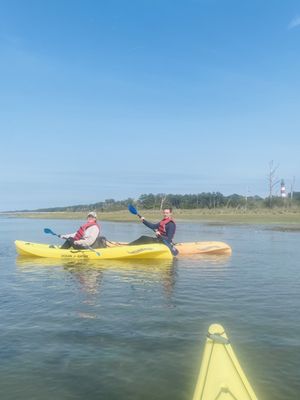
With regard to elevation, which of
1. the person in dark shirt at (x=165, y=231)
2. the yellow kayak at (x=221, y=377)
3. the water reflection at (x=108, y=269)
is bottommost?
the water reflection at (x=108, y=269)

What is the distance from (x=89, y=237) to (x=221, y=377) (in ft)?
37.6

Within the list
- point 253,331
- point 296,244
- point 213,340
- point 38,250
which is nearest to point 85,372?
point 213,340

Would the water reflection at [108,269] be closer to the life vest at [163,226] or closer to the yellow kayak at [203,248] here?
the life vest at [163,226]

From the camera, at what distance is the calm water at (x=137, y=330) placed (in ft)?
16.7

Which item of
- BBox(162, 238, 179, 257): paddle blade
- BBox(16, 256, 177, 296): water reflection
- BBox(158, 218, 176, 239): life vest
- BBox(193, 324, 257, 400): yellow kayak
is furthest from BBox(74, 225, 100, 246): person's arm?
A: BBox(193, 324, 257, 400): yellow kayak

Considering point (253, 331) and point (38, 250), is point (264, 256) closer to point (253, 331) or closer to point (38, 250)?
point (38, 250)

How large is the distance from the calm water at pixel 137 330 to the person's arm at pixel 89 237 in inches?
94.5

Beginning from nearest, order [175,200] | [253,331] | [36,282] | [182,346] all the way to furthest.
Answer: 1. [182,346]
2. [253,331]
3. [36,282]
4. [175,200]

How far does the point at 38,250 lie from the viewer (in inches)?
625

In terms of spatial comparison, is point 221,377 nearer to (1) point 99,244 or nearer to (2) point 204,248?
(1) point 99,244

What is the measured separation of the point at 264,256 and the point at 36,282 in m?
8.58

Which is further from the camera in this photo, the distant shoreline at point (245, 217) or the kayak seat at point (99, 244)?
the distant shoreline at point (245, 217)

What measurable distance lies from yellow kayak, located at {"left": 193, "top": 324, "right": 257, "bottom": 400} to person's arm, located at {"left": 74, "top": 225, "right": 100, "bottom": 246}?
11033 millimetres

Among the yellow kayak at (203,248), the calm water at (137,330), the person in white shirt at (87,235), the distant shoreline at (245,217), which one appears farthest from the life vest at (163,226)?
the distant shoreline at (245,217)
